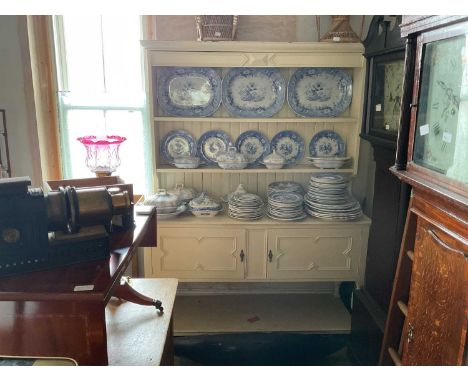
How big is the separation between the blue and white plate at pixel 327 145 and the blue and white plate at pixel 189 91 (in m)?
0.69

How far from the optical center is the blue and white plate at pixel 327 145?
2773 millimetres

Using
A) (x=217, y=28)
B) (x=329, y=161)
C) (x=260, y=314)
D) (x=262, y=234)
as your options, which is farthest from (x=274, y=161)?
(x=260, y=314)

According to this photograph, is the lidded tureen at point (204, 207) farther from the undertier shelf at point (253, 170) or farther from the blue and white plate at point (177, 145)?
the blue and white plate at point (177, 145)

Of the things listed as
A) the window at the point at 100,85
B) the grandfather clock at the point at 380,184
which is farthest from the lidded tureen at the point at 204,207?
the grandfather clock at the point at 380,184

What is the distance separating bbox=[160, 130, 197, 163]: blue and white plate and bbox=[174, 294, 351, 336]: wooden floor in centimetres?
104

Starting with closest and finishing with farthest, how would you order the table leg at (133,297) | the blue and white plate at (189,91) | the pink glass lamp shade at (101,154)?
the table leg at (133,297) < the pink glass lamp shade at (101,154) < the blue and white plate at (189,91)

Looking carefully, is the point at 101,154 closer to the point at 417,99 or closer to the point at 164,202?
the point at 164,202

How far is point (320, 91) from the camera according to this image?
2.71 m

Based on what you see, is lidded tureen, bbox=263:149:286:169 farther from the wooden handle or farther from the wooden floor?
the wooden handle

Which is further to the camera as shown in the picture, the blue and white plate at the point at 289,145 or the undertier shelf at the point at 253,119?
the blue and white plate at the point at 289,145

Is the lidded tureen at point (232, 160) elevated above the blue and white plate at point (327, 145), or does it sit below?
below

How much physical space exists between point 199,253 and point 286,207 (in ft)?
2.01
